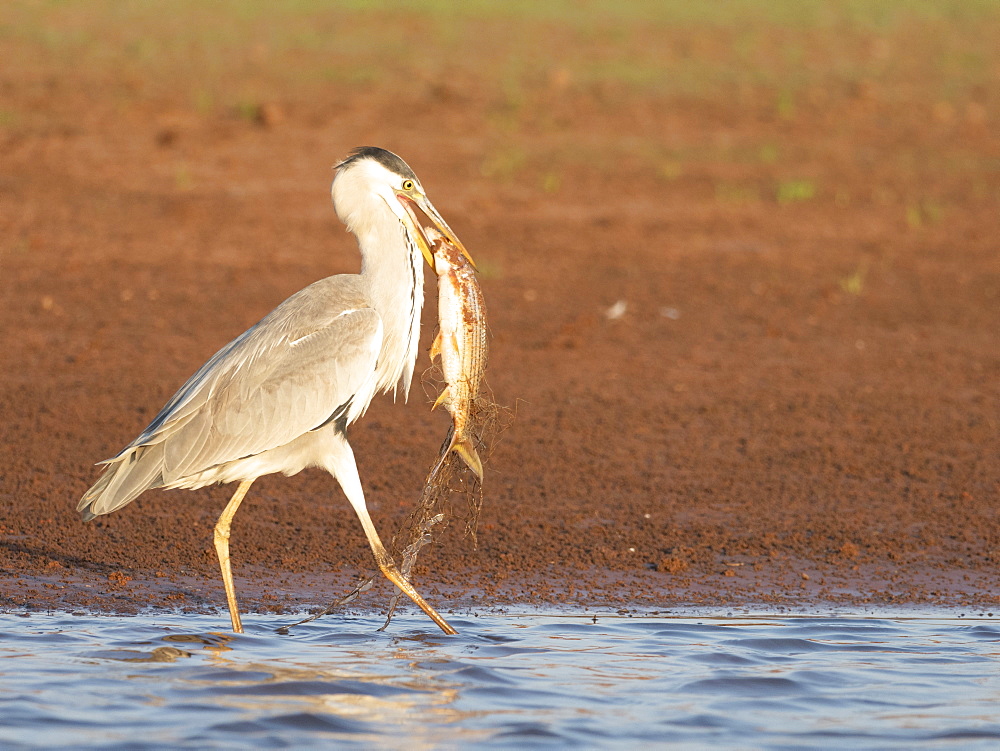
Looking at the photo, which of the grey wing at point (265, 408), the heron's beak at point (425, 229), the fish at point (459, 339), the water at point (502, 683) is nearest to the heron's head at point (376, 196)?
the heron's beak at point (425, 229)

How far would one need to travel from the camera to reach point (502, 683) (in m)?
5.56

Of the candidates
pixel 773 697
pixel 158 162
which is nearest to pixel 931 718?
pixel 773 697

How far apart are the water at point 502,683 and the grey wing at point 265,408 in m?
0.69

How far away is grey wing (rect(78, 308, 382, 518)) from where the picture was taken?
6.03 meters

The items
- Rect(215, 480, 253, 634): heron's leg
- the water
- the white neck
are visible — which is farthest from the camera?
the white neck

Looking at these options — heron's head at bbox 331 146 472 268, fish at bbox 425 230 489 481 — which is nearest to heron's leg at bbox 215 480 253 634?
fish at bbox 425 230 489 481

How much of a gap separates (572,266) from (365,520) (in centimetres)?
705

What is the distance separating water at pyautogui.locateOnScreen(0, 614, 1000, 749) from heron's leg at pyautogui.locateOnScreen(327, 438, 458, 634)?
149 mm

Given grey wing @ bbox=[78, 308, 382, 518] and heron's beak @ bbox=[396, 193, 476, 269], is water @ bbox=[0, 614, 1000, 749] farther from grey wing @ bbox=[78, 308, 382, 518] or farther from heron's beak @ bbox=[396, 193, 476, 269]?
heron's beak @ bbox=[396, 193, 476, 269]

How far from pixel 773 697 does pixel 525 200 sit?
1018 cm

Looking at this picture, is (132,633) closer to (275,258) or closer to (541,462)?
(541,462)

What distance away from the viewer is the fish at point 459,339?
576cm

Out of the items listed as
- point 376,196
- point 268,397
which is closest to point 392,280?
point 376,196

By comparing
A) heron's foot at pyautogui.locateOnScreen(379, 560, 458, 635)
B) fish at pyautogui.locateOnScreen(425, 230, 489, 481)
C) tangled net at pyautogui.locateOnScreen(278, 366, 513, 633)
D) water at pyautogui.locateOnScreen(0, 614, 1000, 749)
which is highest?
fish at pyautogui.locateOnScreen(425, 230, 489, 481)
